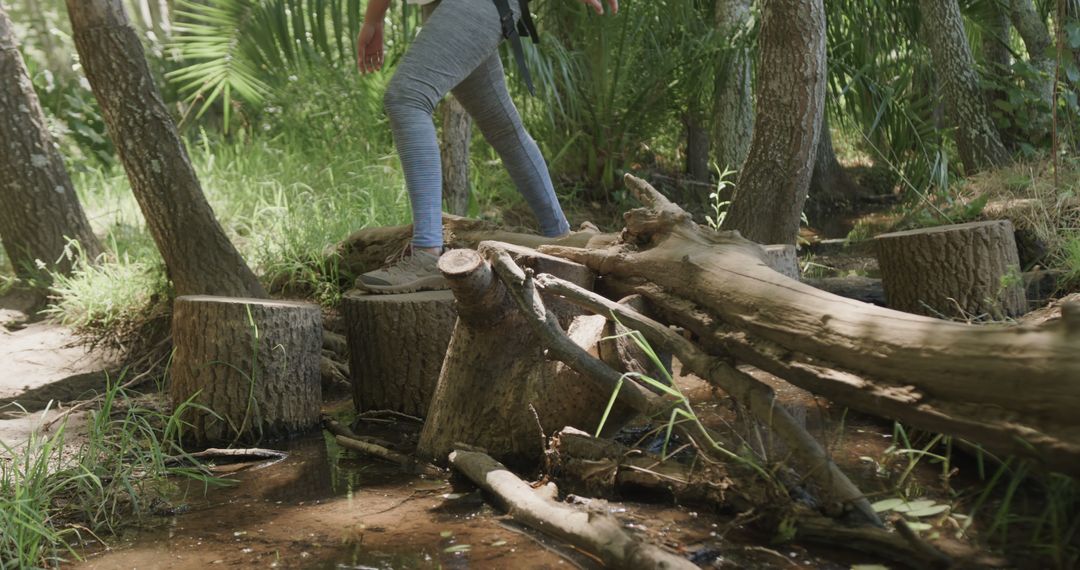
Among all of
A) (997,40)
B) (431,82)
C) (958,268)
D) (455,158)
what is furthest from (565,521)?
(997,40)

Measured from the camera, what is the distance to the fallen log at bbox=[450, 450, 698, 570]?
192cm

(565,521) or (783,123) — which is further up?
(783,123)

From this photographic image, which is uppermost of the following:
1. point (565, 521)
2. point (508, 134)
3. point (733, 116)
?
point (733, 116)

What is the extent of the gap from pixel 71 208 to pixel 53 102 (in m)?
3.25

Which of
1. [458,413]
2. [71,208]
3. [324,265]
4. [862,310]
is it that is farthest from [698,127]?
[862,310]

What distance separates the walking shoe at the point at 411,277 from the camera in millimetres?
3637

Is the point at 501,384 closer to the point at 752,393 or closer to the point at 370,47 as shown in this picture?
the point at 752,393

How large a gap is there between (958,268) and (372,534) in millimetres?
2667

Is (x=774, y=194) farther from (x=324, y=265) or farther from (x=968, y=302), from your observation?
(x=324, y=265)

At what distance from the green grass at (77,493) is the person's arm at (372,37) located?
1.76m

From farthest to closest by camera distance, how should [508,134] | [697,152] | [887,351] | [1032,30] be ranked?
[697,152]
[1032,30]
[508,134]
[887,351]

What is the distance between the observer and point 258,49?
6.62 metres

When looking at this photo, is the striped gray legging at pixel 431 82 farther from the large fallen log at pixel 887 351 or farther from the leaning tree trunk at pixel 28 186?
the leaning tree trunk at pixel 28 186

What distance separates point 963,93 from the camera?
7035mm
